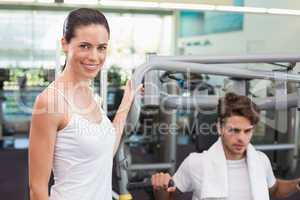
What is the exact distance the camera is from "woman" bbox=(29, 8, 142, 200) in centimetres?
105

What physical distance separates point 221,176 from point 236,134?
Answer: 17 centimetres

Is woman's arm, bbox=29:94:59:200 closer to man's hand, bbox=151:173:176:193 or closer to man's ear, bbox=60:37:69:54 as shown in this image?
man's ear, bbox=60:37:69:54

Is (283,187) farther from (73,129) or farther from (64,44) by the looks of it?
(64,44)

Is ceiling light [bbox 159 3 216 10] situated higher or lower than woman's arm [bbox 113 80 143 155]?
higher

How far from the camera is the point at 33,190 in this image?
1086 mm

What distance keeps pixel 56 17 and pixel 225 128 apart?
609 centimetres

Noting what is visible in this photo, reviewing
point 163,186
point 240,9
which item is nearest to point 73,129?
point 163,186

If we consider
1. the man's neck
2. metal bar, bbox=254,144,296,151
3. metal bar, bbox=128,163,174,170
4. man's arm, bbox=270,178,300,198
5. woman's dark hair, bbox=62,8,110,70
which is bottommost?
metal bar, bbox=128,163,174,170

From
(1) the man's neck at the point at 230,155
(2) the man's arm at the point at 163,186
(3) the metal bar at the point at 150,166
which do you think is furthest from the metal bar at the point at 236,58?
(3) the metal bar at the point at 150,166

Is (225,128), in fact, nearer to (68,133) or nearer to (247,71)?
(247,71)

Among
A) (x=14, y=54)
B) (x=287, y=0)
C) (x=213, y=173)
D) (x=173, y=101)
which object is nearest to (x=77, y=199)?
(x=213, y=173)

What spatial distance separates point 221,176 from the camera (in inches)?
56.8

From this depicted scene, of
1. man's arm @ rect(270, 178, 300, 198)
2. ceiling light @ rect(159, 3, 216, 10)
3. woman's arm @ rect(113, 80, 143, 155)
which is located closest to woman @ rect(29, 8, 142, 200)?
woman's arm @ rect(113, 80, 143, 155)

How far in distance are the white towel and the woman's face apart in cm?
62
